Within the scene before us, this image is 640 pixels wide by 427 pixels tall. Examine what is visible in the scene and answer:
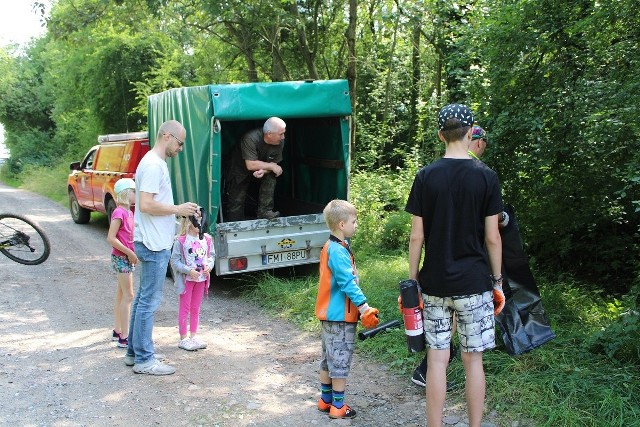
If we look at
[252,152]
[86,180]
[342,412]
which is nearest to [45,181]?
[86,180]

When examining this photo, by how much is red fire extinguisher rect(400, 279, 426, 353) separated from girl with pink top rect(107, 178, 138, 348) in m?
2.78

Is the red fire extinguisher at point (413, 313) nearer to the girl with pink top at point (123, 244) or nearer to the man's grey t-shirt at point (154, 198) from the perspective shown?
the man's grey t-shirt at point (154, 198)

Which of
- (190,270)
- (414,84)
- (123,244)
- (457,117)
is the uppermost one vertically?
(414,84)

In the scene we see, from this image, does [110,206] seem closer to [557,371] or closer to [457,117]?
[557,371]

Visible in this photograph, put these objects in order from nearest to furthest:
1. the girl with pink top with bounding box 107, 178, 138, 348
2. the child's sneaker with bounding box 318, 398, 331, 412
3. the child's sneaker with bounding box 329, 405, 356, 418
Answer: the child's sneaker with bounding box 329, 405, 356, 418
the child's sneaker with bounding box 318, 398, 331, 412
the girl with pink top with bounding box 107, 178, 138, 348

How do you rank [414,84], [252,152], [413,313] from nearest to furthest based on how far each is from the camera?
[413,313] → [252,152] → [414,84]

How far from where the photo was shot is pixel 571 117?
5809 mm

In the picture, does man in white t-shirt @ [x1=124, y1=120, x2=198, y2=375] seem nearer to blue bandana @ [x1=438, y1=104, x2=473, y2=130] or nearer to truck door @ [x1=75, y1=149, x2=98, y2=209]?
blue bandana @ [x1=438, y1=104, x2=473, y2=130]

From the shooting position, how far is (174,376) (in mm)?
5121

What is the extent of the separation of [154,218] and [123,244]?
0.91 m

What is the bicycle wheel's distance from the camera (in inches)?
342

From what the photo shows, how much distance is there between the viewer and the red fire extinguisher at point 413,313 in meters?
3.68

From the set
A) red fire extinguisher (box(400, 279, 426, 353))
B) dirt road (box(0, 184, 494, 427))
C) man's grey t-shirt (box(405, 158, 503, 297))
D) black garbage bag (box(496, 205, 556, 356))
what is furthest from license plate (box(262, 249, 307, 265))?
man's grey t-shirt (box(405, 158, 503, 297))

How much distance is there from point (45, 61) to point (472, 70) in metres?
33.2
